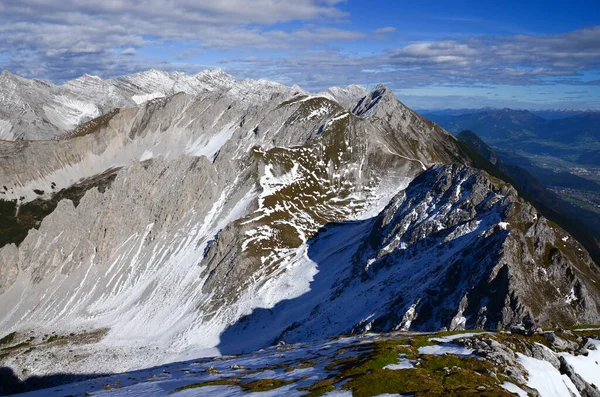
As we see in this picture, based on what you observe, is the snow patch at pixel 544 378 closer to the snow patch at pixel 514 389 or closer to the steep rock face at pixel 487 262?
the snow patch at pixel 514 389

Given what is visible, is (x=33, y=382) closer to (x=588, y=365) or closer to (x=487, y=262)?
(x=487, y=262)

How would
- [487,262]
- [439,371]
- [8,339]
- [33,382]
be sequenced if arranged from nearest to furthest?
1. [439,371]
2. [487,262]
3. [33,382]
4. [8,339]

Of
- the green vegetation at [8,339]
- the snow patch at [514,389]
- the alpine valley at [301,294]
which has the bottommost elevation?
the green vegetation at [8,339]

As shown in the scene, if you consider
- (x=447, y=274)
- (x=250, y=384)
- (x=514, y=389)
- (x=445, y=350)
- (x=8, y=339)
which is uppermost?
(x=514, y=389)

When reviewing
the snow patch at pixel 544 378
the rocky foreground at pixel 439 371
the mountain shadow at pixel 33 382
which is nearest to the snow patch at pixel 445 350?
the rocky foreground at pixel 439 371

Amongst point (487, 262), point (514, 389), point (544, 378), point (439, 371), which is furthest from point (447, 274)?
point (514, 389)

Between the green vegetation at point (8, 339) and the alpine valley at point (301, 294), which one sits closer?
the alpine valley at point (301, 294)

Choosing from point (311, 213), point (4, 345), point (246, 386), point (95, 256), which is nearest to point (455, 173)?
point (311, 213)

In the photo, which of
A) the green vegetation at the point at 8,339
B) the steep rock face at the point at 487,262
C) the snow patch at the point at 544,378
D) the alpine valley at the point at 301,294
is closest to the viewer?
the snow patch at the point at 544,378

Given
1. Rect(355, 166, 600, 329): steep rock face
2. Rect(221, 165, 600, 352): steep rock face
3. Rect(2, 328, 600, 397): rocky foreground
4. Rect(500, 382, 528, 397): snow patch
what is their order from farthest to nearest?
1. Rect(221, 165, 600, 352): steep rock face
2. Rect(355, 166, 600, 329): steep rock face
3. Rect(2, 328, 600, 397): rocky foreground
4. Rect(500, 382, 528, 397): snow patch

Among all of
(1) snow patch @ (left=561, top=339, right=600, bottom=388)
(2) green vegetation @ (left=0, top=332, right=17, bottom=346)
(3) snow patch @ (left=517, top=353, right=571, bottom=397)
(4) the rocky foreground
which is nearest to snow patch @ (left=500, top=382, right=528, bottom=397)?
(4) the rocky foreground

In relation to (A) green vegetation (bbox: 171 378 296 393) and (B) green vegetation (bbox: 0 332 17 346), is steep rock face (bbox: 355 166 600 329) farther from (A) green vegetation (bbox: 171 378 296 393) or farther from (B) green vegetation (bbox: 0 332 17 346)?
Answer: (B) green vegetation (bbox: 0 332 17 346)

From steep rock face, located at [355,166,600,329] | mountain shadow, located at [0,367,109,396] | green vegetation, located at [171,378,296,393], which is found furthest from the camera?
mountain shadow, located at [0,367,109,396]
